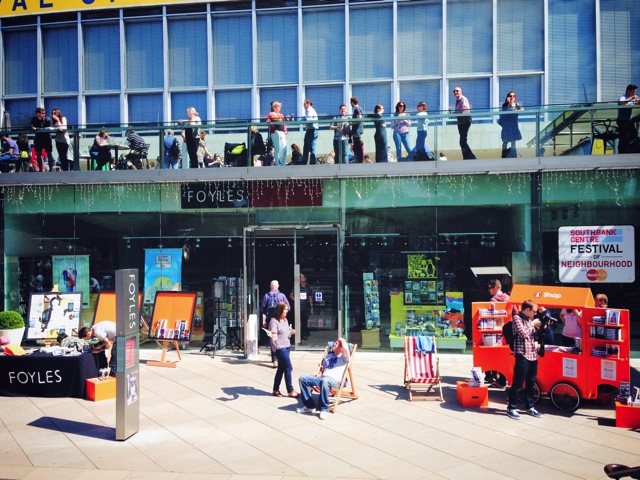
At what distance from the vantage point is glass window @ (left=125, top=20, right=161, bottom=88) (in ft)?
58.6

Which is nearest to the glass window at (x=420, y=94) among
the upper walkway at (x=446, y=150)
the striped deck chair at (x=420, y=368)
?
the upper walkway at (x=446, y=150)

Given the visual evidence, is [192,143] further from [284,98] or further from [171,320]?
[171,320]

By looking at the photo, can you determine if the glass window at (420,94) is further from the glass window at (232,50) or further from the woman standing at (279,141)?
the glass window at (232,50)

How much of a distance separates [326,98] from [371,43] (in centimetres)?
200

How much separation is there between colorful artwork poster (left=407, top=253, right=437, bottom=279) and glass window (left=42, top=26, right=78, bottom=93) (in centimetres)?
1141

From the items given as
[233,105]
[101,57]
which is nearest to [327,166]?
[233,105]

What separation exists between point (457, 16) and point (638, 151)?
20.2ft

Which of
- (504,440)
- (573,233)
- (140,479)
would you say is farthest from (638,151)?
(140,479)

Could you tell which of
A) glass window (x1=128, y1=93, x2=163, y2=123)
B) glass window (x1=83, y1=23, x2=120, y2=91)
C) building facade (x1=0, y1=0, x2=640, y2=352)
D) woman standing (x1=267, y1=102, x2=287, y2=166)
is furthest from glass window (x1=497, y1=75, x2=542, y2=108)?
glass window (x1=83, y1=23, x2=120, y2=91)

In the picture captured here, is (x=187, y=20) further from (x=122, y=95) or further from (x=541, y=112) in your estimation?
(x=541, y=112)

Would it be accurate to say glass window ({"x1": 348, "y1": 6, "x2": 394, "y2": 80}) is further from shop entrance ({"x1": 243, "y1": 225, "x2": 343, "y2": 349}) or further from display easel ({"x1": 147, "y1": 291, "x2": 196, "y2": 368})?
display easel ({"x1": 147, "y1": 291, "x2": 196, "y2": 368})

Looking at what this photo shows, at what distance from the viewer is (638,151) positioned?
13.9m

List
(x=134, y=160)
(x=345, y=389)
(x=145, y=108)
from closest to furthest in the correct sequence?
(x=345, y=389), (x=134, y=160), (x=145, y=108)

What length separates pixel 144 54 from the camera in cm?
1795
